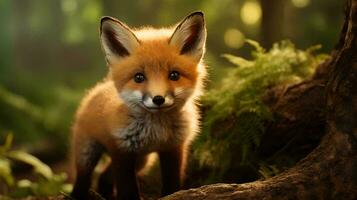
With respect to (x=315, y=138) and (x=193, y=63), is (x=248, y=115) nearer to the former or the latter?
(x=315, y=138)

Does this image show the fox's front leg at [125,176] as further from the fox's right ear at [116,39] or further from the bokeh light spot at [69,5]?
the bokeh light spot at [69,5]

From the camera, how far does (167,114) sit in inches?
126

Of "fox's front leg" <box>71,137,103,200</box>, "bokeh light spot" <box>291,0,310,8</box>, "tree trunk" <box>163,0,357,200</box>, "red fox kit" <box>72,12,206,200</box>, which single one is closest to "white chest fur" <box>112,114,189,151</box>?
"red fox kit" <box>72,12,206,200</box>

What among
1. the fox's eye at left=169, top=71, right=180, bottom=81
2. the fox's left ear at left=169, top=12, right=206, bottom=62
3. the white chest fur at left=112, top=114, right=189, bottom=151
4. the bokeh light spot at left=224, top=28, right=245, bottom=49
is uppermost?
the bokeh light spot at left=224, top=28, right=245, bottom=49

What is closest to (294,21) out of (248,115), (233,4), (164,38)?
(233,4)

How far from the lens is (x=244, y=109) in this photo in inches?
147

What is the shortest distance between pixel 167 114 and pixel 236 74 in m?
1.17

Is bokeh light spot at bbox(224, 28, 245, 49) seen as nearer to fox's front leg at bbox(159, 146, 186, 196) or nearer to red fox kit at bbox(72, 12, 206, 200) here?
red fox kit at bbox(72, 12, 206, 200)

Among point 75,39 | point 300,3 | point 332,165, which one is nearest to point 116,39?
point 332,165

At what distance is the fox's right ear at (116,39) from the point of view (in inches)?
121

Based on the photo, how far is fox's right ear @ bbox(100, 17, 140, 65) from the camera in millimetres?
3084

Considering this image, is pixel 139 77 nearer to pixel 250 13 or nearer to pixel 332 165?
pixel 332 165

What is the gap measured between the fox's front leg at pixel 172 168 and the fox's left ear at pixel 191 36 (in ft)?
2.14

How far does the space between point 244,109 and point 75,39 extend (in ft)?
22.6
